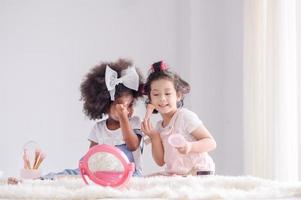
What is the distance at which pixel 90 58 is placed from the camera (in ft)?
7.78

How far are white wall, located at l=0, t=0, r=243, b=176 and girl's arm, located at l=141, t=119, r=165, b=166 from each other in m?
0.70

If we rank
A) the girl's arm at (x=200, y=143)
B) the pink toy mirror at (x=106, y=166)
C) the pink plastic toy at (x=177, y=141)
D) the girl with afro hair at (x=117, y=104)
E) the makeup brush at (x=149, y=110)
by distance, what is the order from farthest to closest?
the girl with afro hair at (x=117, y=104), the makeup brush at (x=149, y=110), the girl's arm at (x=200, y=143), the pink plastic toy at (x=177, y=141), the pink toy mirror at (x=106, y=166)

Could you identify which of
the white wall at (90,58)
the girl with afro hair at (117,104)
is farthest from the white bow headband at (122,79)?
the white wall at (90,58)

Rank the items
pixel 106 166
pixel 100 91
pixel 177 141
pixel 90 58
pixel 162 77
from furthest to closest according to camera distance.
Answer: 1. pixel 90 58
2. pixel 100 91
3. pixel 162 77
4. pixel 177 141
5. pixel 106 166

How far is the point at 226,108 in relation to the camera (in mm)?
2354

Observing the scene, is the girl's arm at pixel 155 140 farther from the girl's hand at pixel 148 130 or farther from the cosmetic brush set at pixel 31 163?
the cosmetic brush set at pixel 31 163

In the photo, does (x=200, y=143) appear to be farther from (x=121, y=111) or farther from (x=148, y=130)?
(x=121, y=111)

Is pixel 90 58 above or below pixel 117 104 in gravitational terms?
above

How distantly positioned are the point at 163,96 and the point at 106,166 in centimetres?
61

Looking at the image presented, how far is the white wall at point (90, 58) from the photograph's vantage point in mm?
2309

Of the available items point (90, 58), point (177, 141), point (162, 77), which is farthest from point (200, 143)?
point (90, 58)

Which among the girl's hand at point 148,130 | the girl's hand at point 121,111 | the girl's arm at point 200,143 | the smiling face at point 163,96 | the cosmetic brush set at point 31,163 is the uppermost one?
the smiling face at point 163,96

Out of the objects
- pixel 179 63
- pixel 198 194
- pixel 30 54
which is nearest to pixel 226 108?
pixel 179 63

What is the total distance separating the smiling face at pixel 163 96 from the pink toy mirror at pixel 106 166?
0.57 metres
